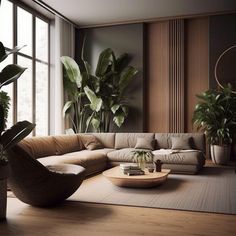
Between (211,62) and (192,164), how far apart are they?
9.39 ft

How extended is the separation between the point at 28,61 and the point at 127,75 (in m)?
2.16

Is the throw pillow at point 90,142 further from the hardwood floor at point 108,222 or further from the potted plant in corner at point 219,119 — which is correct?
the hardwood floor at point 108,222

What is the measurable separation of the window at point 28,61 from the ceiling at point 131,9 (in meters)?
0.62

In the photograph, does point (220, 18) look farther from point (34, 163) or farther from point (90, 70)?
point (34, 163)

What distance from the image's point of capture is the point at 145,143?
19.8ft

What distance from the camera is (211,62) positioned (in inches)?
278

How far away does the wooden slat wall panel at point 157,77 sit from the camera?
24.4 feet

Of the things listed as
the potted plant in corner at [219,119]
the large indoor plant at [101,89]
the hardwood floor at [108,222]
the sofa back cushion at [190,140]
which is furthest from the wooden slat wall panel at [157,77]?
the hardwood floor at [108,222]

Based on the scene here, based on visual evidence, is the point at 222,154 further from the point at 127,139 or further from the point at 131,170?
the point at 131,170

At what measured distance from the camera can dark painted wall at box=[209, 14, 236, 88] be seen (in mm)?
6922

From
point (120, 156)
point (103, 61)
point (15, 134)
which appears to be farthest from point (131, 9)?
point (15, 134)

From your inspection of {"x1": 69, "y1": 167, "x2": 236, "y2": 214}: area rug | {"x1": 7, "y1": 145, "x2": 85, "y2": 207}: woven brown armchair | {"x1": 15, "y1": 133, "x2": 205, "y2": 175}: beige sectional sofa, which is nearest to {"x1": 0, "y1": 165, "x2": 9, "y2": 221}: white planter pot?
{"x1": 7, "y1": 145, "x2": 85, "y2": 207}: woven brown armchair

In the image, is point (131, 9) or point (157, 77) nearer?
point (131, 9)

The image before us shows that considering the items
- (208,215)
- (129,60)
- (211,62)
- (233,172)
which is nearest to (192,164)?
(233,172)
